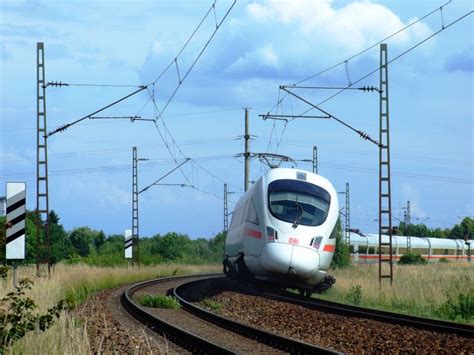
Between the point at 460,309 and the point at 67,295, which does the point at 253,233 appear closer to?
the point at 67,295

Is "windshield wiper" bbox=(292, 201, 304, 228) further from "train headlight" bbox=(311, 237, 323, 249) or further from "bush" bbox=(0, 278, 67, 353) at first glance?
"bush" bbox=(0, 278, 67, 353)

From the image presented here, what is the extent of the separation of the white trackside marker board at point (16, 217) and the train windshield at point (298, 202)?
714 centimetres

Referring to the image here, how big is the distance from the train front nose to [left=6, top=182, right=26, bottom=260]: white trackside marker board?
6.70m

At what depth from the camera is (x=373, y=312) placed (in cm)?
2019

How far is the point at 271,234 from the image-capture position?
22531 millimetres

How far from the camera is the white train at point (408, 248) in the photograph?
75.2 metres

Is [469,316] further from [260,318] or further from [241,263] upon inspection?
[241,263]

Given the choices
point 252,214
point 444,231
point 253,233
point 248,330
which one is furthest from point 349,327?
point 444,231


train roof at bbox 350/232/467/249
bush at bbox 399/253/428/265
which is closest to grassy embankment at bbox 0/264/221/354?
bush at bbox 399/253/428/265

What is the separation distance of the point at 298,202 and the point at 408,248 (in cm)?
5576

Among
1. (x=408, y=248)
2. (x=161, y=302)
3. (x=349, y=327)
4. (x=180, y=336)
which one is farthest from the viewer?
(x=408, y=248)

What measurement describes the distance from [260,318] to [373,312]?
2.99m

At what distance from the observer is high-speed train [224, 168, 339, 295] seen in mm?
22250

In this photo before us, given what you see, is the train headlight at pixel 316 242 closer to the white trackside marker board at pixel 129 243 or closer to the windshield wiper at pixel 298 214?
the windshield wiper at pixel 298 214
